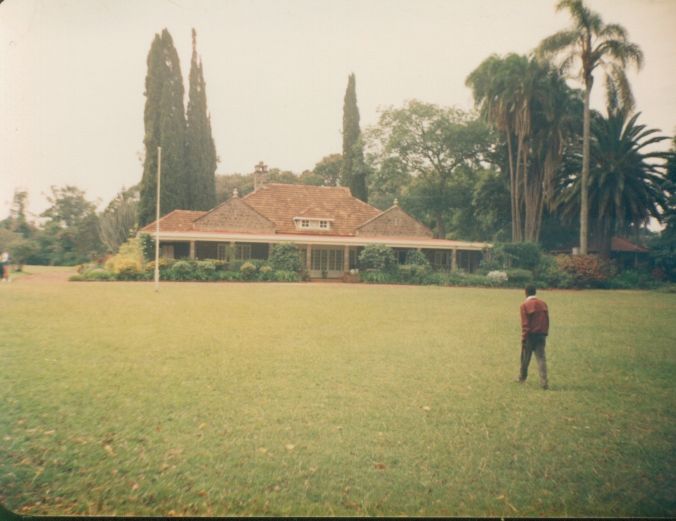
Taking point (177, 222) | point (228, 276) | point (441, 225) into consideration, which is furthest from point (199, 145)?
point (228, 276)

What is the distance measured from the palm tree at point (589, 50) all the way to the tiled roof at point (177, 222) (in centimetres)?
1198

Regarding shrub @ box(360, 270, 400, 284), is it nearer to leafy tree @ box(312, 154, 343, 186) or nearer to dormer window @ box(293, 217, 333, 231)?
dormer window @ box(293, 217, 333, 231)

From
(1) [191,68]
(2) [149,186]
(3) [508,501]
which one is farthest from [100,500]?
(2) [149,186]

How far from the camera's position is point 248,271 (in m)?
19.5

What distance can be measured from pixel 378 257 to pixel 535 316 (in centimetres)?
1625

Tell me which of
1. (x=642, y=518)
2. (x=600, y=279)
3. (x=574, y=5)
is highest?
(x=574, y=5)

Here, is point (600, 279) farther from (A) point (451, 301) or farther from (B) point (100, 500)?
(A) point (451, 301)

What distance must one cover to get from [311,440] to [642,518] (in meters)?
2.18

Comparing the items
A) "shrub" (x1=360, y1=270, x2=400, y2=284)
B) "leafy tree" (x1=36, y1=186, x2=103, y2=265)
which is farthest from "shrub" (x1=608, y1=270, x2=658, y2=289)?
"shrub" (x1=360, y1=270, x2=400, y2=284)

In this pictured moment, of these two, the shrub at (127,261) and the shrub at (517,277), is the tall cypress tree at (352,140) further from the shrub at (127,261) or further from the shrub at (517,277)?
the shrub at (127,261)

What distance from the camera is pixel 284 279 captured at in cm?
1967

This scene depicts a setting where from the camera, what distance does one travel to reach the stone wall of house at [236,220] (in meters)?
21.0

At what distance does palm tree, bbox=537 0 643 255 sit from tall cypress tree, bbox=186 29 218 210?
3539 mm

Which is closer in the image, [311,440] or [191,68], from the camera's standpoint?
[311,440]
